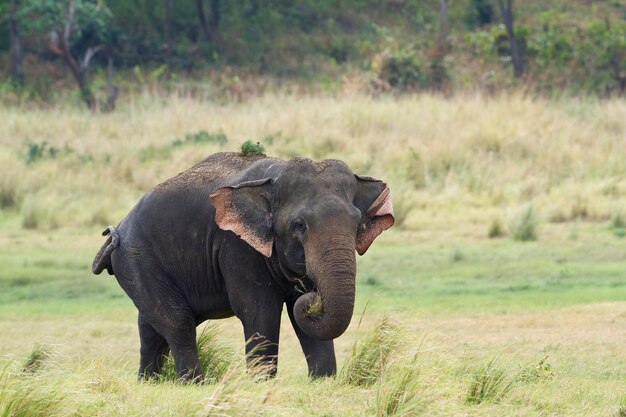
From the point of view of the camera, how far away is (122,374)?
991 centimetres

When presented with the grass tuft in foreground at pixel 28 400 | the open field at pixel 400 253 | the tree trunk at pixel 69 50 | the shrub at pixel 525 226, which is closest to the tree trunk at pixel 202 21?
the tree trunk at pixel 69 50

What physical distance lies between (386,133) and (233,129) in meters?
3.11

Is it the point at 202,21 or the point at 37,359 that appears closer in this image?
the point at 37,359

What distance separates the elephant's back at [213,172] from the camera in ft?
30.7

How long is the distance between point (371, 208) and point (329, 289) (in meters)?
1.13

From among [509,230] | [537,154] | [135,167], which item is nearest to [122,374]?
[509,230]

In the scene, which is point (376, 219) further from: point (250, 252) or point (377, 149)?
point (377, 149)

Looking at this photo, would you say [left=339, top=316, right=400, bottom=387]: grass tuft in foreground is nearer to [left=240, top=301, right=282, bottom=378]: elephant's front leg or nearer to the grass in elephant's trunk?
[left=240, top=301, right=282, bottom=378]: elephant's front leg

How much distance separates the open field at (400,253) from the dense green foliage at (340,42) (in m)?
6.08

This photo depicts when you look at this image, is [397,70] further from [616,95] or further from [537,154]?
[537,154]

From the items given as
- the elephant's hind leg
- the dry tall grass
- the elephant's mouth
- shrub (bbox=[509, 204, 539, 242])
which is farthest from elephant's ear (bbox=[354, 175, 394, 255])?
the dry tall grass

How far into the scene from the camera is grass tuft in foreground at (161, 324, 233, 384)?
9477mm

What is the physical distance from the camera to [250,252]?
8.79 metres

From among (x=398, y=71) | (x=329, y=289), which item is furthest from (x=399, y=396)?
(x=398, y=71)
